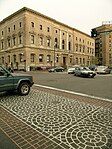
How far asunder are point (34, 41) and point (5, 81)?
4017cm

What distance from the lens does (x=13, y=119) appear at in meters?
5.83

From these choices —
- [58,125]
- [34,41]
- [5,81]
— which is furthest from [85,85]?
[34,41]

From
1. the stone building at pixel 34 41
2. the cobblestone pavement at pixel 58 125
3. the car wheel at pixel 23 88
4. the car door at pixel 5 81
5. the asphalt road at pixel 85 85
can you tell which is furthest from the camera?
the stone building at pixel 34 41

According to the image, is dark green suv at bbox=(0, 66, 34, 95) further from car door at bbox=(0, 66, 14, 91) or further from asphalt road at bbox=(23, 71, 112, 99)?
asphalt road at bbox=(23, 71, 112, 99)

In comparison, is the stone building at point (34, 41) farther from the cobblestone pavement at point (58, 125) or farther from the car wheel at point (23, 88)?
the cobblestone pavement at point (58, 125)

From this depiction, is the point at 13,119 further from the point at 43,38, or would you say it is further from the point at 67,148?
the point at 43,38

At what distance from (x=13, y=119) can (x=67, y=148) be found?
8.27 feet

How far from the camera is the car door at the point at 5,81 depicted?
891cm

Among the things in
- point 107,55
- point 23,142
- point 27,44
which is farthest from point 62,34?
point 23,142

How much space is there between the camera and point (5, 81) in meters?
9.00

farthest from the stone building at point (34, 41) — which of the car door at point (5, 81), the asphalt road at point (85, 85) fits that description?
the car door at point (5, 81)

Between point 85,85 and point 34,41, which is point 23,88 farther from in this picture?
point 34,41

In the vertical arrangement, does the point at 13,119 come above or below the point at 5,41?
below

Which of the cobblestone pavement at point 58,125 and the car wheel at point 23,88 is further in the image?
the car wheel at point 23,88
